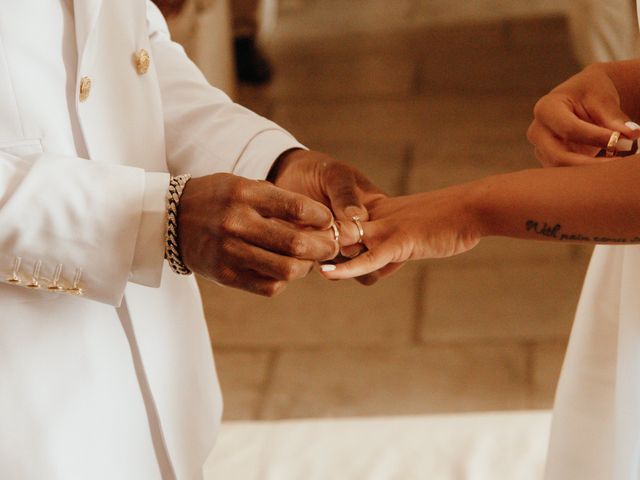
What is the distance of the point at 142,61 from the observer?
1.22 metres

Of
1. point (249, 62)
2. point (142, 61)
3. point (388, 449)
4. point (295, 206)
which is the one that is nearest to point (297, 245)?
point (295, 206)

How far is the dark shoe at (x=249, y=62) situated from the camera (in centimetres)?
471

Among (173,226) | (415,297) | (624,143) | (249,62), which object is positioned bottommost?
(415,297)

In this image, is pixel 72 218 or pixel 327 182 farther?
pixel 327 182

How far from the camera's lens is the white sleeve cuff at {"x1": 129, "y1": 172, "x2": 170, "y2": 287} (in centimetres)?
108

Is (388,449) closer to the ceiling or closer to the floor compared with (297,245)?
closer to the floor

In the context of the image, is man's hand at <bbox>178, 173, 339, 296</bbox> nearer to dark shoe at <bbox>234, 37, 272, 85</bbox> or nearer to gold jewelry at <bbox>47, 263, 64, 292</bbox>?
gold jewelry at <bbox>47, 263, 64, 292</bbox>

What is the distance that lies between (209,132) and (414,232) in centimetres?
33

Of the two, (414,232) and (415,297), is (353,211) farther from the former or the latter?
(415,297)

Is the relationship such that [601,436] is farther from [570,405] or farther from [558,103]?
[558,103]

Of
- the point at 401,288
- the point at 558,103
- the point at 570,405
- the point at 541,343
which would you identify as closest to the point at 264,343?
the point at 401,288

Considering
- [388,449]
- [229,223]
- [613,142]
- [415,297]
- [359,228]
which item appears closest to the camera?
[229,223]

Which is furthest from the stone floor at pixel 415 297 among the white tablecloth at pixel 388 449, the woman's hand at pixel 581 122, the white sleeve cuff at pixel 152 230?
the white sleeve cuff at pixel 152 230

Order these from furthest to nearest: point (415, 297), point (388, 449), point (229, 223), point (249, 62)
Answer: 1. point (249, 62)
2. point (415, 297)
3. point (388, 449)
4. point (229, 223)
